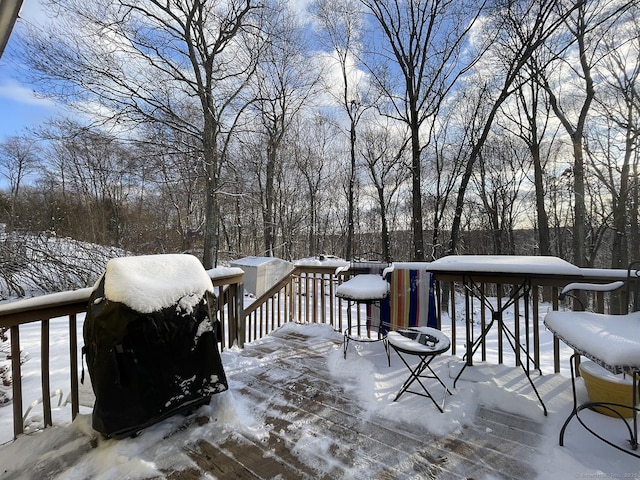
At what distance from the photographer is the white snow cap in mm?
Answer: 1633

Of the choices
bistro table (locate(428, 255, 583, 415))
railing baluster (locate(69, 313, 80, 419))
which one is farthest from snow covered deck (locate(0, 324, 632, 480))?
bistro table (locate(428, 255, 583, 415))

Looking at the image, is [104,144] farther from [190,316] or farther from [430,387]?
[430,387]

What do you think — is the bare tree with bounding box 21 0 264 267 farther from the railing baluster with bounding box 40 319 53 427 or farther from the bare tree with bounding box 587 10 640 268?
the bare tree with bounding box 587 10 640 268

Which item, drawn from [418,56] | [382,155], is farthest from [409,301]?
[382,155]

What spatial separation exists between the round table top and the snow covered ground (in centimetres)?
41

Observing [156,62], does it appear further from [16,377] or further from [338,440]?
[338,440]

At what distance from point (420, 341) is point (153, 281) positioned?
1810 mm

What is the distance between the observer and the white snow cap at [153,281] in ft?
5.36

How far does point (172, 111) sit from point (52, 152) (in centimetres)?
1211

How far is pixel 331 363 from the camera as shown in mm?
2781

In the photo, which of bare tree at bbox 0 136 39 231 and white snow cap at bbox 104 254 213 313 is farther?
bare tree at bbox 0 136 39 231

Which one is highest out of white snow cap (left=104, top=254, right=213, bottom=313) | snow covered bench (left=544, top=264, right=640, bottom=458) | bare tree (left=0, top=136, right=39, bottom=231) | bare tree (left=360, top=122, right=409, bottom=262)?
bare tree (left=0, top=136, right=39, bottom=231)

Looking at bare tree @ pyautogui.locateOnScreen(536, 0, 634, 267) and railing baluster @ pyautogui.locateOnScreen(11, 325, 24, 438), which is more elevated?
A: bare tree @ pyautogui.locateOnScreen(536, 0, 634, 267)

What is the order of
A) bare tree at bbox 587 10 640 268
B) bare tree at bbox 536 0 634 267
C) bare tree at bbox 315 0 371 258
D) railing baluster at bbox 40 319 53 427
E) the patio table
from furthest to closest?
bare tree at bbox 315 0 371 258 → bare tree at bbox 587 10 640 268 → bare tree at bbox 536 0 634 267 → the patio table → railing baluster at bbox 40 319 53 427
